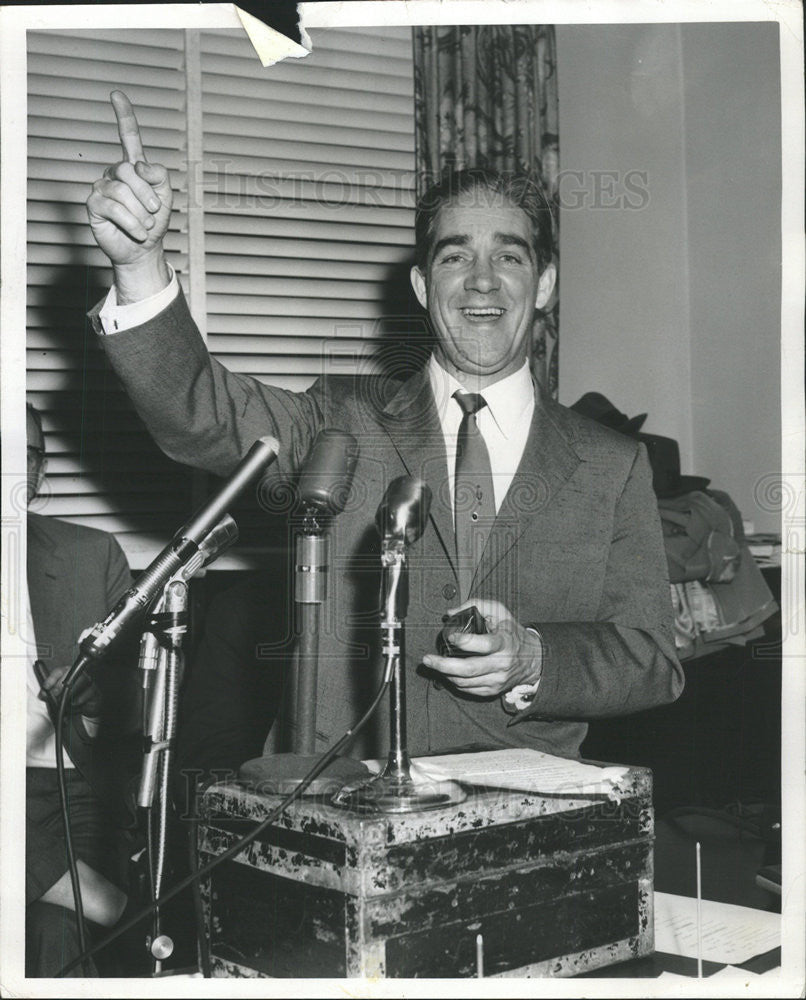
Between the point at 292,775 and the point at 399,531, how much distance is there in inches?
11.4

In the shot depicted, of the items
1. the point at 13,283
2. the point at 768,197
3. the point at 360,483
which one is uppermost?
the point at 768,197

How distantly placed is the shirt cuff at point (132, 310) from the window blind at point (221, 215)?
1.30 m

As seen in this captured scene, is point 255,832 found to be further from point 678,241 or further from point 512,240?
point 678,241

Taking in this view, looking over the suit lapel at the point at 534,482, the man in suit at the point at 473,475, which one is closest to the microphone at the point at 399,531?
the man in suit at the point at 473,475

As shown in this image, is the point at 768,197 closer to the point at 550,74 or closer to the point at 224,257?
the point at 550,74

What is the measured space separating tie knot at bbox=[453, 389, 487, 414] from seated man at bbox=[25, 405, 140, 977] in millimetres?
882

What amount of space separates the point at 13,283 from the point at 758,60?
2.53m

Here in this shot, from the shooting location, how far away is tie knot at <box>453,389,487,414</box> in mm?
1779

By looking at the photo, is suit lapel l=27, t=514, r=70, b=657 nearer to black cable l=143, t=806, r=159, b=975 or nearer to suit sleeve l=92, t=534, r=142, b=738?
suit sleeve l=92, t=534, r=142, b=738

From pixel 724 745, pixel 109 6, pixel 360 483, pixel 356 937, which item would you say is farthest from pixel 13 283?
pixel 724 745

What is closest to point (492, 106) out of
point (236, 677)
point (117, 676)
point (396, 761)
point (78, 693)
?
point (236, 677)

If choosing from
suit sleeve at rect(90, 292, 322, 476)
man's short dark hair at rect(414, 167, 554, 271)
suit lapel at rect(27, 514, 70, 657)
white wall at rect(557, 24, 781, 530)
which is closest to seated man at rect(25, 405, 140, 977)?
suit lapel at rect(27, 514, 70, 657)

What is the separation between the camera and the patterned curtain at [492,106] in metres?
3.03

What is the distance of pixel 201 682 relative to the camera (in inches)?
96.8
